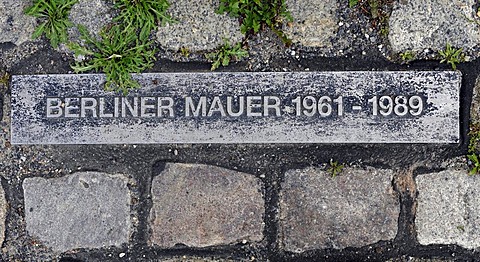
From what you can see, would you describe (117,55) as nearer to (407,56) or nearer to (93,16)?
(93,16)

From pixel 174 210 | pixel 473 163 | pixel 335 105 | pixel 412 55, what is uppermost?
pixel 412 55

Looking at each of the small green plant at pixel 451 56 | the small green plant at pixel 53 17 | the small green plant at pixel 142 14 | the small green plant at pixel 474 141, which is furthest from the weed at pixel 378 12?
the small green plant at pixel 53 17

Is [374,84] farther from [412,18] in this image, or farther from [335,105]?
[412,18]

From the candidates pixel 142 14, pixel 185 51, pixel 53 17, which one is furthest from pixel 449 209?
pixel 53 17

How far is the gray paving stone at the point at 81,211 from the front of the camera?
257 cm

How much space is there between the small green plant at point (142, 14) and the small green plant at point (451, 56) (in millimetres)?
1305

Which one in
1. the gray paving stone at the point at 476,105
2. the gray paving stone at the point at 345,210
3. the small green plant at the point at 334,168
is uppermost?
the gray paving stone at the point at 476,105

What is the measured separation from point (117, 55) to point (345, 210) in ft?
4.32

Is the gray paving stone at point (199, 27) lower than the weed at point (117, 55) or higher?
higher

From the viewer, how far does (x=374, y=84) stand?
98.9 inches

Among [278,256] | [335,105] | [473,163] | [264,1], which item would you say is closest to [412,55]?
[335,105]

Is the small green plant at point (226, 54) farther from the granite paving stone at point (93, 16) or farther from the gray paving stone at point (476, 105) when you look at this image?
the gray paving stone at point (476, 105)

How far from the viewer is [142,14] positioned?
2527 millimetres

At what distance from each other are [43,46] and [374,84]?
161cm
